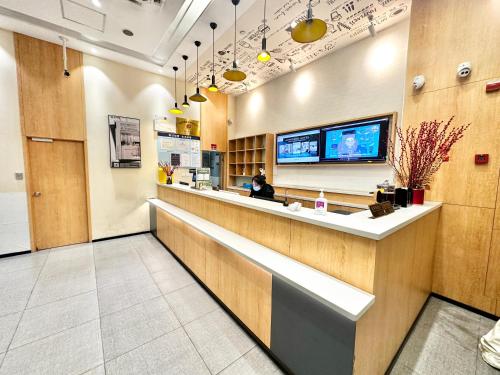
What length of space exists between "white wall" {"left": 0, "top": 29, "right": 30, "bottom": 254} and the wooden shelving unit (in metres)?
4.37

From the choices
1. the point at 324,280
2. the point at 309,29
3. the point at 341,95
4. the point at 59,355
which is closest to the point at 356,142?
the point at 341,95

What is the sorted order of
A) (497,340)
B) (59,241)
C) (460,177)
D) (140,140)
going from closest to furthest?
(497,340)
(460,177)
(59,241)
(140,140)

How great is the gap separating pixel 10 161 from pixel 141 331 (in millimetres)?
3815

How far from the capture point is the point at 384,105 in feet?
11.2

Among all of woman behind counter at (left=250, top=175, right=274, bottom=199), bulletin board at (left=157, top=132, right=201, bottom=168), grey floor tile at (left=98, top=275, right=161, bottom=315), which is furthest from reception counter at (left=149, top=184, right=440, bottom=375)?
bulletin board at (left=157, top=132, right=201, bottom=168)

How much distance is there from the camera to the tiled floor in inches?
62.6

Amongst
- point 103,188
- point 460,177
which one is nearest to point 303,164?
point 460,177

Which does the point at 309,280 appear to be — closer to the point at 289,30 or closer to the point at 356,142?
the point at 356,142

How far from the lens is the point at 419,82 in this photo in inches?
96.9

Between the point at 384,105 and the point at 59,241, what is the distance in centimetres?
649

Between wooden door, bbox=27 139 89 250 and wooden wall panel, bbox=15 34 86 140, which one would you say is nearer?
wooden wall panel, bbox=15 34 86 140

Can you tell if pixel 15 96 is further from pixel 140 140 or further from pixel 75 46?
pixel 140 140

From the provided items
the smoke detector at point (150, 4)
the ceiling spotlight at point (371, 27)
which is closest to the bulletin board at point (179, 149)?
the smoke detector at point (150, 4)

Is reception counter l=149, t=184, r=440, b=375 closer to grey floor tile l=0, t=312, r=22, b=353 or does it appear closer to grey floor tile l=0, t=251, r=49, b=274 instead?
grey floor tile l=0, t=312, r=22, b=353
